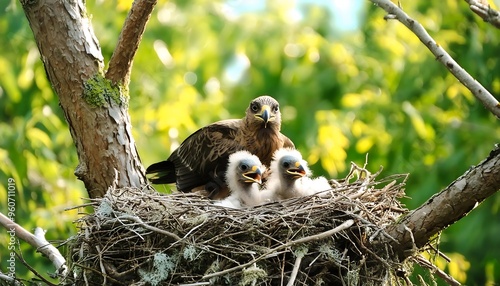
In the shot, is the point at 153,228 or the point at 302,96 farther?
the point at 302,96

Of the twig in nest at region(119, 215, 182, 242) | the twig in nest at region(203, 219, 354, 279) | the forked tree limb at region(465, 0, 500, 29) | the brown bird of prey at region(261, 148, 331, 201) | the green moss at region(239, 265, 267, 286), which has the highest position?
the forked tree limb at region(465, 0, 500, 29)

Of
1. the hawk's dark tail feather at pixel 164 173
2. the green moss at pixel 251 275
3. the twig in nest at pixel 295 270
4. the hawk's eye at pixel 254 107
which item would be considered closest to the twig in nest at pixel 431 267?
the twig in nest at pixel 295 270

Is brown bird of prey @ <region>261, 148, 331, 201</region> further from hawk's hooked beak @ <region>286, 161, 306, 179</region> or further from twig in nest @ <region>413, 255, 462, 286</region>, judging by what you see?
twig in nest @ <region>413, 255, 462, 286</region>

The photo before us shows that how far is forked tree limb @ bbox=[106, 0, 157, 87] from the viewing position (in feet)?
19.1

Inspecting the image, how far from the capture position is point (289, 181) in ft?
20.2

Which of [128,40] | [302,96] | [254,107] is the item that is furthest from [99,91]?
[302,96]

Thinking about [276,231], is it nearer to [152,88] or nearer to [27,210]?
[27,210]

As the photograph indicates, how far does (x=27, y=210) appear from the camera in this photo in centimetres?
1016

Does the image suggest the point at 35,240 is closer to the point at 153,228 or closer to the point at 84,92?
Answer: the point at 84,92

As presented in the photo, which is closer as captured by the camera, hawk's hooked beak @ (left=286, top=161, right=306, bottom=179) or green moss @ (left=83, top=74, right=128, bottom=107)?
green moss @ (left=83, top=74, right=128, bottom=107)

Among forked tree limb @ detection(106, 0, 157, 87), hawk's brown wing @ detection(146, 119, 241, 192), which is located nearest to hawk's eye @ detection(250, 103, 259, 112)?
hawk's brown wing @ detection(146, 119, 241, 192)

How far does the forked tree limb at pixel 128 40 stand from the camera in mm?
5820

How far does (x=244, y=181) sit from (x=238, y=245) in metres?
1.14

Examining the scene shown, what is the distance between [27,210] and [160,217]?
5.27 metres
